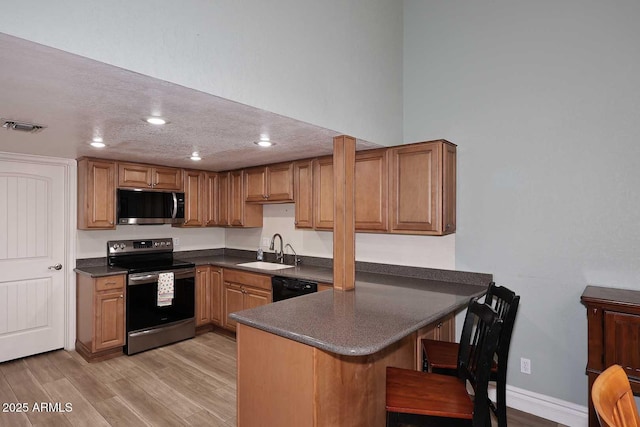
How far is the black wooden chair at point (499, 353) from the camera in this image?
74.2 inches

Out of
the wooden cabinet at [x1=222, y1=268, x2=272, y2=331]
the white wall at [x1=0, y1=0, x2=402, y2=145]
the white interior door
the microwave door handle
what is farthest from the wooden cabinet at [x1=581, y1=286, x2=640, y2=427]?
the white interior door

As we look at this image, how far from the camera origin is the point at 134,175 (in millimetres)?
4164

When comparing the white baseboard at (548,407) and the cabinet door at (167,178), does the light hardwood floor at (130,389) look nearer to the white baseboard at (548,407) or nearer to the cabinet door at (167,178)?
the white baseboard at (548,407)

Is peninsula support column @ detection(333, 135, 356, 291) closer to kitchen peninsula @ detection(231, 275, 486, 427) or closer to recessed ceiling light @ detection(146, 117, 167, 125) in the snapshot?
kitchen peninsula @ detection(231, 275, 486, 427)

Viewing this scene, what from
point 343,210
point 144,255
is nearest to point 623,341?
point 343,210

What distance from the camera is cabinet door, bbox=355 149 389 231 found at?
3.12m

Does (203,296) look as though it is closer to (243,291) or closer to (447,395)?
(243,291)

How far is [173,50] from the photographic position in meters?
1.67

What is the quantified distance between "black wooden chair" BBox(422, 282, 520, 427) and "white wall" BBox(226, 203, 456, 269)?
0.88 m

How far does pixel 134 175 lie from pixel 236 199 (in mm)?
1227

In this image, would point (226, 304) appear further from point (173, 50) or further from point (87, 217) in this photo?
point (173, 50)

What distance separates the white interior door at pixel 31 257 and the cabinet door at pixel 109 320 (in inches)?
30.4

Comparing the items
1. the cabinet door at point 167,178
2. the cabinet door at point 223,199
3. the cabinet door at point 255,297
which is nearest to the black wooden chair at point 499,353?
the cabinet door at point 255,297

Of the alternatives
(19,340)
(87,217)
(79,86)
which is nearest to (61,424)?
(19,340)
